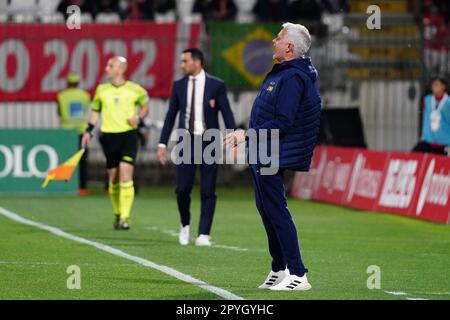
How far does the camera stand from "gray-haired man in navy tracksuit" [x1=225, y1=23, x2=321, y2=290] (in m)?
11.8

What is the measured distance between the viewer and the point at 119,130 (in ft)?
63.6

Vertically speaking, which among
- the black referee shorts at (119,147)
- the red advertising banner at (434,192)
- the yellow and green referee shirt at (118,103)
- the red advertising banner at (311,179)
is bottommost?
the red advertising banner at (311,179)

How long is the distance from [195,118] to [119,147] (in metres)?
2.36

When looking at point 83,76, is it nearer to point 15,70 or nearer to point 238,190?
point 15,70

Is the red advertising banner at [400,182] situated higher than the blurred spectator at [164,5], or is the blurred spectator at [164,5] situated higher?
the blurred spectator at [164,5]

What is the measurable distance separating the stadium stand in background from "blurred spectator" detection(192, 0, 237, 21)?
0.02m

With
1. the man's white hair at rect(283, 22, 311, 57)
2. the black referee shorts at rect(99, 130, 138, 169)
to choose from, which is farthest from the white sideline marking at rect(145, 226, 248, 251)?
the man's white hair at rect(283, 22, 311, 57)

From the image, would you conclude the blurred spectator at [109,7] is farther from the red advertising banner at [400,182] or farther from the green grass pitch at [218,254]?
the red advertising banner at [400,182]

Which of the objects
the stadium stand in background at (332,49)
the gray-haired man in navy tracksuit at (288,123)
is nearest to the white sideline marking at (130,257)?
the gray-haired man in navy tracksuit at (288,123)

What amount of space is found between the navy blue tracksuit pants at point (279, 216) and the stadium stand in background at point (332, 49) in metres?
17.6

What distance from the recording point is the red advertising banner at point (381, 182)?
21.1 metres

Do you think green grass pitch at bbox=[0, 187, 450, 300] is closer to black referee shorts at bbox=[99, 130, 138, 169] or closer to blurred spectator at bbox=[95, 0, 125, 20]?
black referee shorts at bbox=[99, 130, 138, 169]

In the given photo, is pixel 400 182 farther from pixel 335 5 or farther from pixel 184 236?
pixel 335 5
